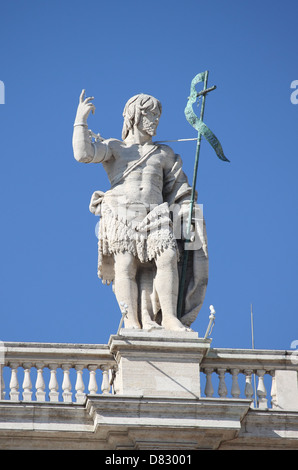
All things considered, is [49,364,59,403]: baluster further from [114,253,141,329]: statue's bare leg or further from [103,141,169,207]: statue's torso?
[103,141,169,207]: statue's torso

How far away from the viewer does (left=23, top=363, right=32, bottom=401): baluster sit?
25766 millimetres

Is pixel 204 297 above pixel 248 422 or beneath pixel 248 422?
above

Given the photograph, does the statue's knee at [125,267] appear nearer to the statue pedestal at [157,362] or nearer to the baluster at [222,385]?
the statue pedestal at [157,362]

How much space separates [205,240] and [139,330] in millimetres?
2123

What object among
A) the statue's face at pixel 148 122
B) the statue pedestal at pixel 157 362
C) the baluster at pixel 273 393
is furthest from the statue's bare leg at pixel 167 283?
the statue's face at pixel 148 122

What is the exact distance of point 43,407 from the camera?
2545 centimetres

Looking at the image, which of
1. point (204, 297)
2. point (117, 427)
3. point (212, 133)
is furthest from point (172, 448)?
point (212, 133)

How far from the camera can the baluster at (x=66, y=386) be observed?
25.9m

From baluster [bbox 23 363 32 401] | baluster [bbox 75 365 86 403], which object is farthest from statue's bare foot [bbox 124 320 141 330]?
baluster [bbox 23 363 32 401]

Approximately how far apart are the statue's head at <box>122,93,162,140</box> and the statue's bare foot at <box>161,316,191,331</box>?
311 cm

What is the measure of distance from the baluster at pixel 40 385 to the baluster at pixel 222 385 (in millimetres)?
2551

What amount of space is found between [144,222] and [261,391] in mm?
3056

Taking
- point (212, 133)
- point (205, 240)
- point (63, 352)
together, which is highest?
point (212, 133)

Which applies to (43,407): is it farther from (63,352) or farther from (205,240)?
(205,240)
